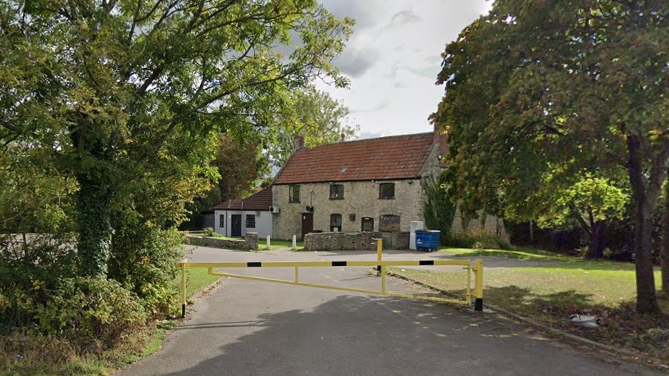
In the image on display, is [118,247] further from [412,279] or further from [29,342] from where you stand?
[412,279]

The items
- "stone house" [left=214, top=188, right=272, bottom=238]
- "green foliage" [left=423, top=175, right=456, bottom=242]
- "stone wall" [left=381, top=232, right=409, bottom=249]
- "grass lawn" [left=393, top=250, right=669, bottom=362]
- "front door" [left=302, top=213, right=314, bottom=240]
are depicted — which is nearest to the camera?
"grass lawn" [left=393, top=250, right=669, bottom=362]

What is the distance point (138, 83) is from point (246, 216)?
103ft

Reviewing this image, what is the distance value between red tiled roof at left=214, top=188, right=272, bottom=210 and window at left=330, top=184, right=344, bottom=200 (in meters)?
7.04

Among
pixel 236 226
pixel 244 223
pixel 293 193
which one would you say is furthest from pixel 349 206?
pixel 236 226

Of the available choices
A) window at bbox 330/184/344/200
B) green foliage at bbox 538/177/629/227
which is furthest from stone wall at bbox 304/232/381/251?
green foliage at bbox 538/177/629/227

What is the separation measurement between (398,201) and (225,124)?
21765mm

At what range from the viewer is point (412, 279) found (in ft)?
45.5

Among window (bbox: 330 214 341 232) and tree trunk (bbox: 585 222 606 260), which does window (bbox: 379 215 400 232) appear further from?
tree trunk (bbox: 585 222 606 260)

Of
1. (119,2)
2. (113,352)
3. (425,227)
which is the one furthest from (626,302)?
(425,227)

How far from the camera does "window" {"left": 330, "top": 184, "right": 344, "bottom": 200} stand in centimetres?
3256

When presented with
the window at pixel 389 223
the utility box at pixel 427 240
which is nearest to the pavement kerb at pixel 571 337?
the utility box at pixel 427 240

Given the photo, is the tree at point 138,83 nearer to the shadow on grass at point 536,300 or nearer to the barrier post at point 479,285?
the barrier post at point 479,285

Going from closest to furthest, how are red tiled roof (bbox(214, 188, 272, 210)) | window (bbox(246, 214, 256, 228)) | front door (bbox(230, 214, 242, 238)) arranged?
red tiled roof (bbox(214, 188, 272, 210))
window (bbox(246, 214, 256, 228))
front door (bbox(230, 214, 242, 238))

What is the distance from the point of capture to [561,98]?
24.8ft
